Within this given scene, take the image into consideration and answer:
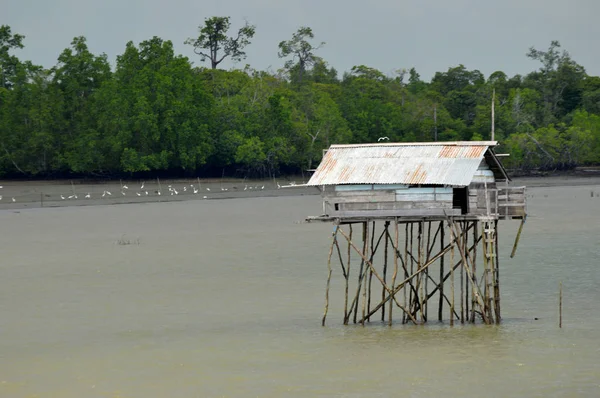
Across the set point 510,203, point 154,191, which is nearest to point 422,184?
point 510,203

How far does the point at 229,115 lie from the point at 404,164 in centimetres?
9245

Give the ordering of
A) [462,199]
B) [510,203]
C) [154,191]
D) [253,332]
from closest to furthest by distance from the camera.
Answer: [510,203] → [253,332] → [462,199] → [154,191]

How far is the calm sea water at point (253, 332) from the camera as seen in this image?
76.2 feet

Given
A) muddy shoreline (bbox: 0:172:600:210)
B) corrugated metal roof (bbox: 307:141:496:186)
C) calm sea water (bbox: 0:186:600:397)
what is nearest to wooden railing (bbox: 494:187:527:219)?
corrugated metal roof (bbox: 307:141:496:186)

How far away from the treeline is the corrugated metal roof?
260 ft

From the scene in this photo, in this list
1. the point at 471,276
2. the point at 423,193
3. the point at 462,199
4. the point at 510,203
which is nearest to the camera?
the point at 510,203

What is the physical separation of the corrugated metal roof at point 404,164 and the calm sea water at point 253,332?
13.9ft

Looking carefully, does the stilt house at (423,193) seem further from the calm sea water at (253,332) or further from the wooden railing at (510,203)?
the calm sea water at (253,332)

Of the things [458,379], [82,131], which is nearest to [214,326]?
[458,379]

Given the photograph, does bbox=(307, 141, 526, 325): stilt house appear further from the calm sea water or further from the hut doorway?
the calm sea water

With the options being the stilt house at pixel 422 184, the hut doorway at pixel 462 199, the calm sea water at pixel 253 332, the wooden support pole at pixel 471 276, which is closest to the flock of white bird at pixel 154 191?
the calm sea water at pixel 253 332

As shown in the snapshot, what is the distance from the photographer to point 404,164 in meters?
28.1

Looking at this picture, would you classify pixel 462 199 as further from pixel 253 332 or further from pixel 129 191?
pixel 129 191

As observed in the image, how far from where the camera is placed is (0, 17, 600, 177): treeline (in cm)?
10838
